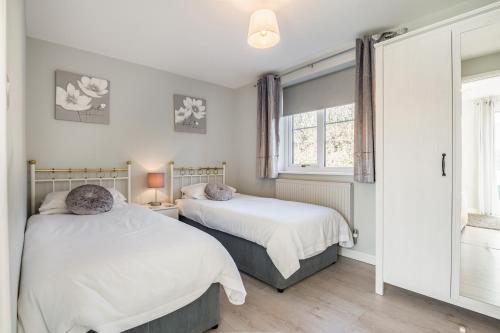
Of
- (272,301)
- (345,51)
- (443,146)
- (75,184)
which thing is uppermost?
(345,51)

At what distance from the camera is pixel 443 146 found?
1.84 m

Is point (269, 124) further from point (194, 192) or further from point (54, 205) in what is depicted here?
point (54, 205)

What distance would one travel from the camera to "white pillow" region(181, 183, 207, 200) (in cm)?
341

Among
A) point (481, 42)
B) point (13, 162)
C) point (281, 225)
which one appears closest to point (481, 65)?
point (481, 42)

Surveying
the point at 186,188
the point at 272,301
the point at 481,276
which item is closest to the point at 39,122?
the point at 186,188

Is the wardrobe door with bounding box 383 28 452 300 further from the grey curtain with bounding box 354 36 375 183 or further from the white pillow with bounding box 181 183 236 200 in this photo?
the white pillow with bounding box 181 183 236 200

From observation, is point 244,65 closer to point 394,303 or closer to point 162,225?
point 162,225

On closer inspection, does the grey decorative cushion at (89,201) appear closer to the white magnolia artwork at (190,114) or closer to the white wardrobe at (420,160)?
the white magnolia artwork at (190,114)

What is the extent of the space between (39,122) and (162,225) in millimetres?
1977

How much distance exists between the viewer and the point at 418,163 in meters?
1.95

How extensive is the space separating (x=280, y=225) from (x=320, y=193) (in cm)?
120

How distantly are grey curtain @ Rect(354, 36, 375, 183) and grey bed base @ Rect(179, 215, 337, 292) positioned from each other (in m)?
0.90

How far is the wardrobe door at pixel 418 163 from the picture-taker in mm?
1835

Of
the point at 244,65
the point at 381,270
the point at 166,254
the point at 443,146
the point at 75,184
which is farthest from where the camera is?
the point at 244,65
